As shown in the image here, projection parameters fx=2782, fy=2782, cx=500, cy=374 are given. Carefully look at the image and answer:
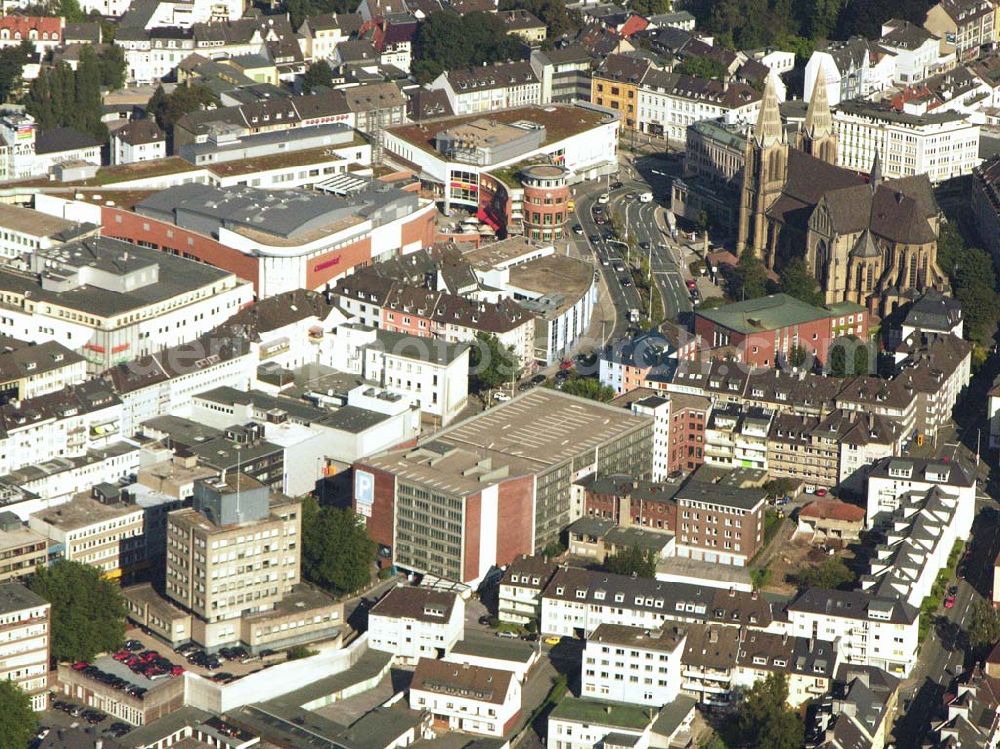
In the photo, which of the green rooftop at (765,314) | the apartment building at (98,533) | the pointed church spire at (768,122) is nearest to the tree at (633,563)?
the apartment building at (98,533)

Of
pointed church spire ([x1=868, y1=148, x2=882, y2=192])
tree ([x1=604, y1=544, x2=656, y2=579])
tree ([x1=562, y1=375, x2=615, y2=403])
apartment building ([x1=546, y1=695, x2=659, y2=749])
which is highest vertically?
pointed church spire ([x1=868, y1=148, x2=882, y2=192])

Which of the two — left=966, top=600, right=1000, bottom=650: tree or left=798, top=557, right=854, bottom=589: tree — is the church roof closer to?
left=798, top=557, right=854, bottom=589: tree

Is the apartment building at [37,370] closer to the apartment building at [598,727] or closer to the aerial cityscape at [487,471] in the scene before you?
the aerial cityscape at [487,471]

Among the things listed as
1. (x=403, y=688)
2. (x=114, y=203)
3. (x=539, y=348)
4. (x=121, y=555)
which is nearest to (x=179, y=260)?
(x=114, y=203)

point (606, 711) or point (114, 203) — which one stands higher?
point (114, 203)

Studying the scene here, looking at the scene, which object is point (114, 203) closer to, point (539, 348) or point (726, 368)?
point (539, 348)

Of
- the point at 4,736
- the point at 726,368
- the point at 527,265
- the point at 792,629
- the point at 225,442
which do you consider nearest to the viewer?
the point at 4,736

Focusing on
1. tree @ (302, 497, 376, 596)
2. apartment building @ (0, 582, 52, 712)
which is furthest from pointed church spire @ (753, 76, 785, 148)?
apartment building @ (0, 582, 52, 712)
